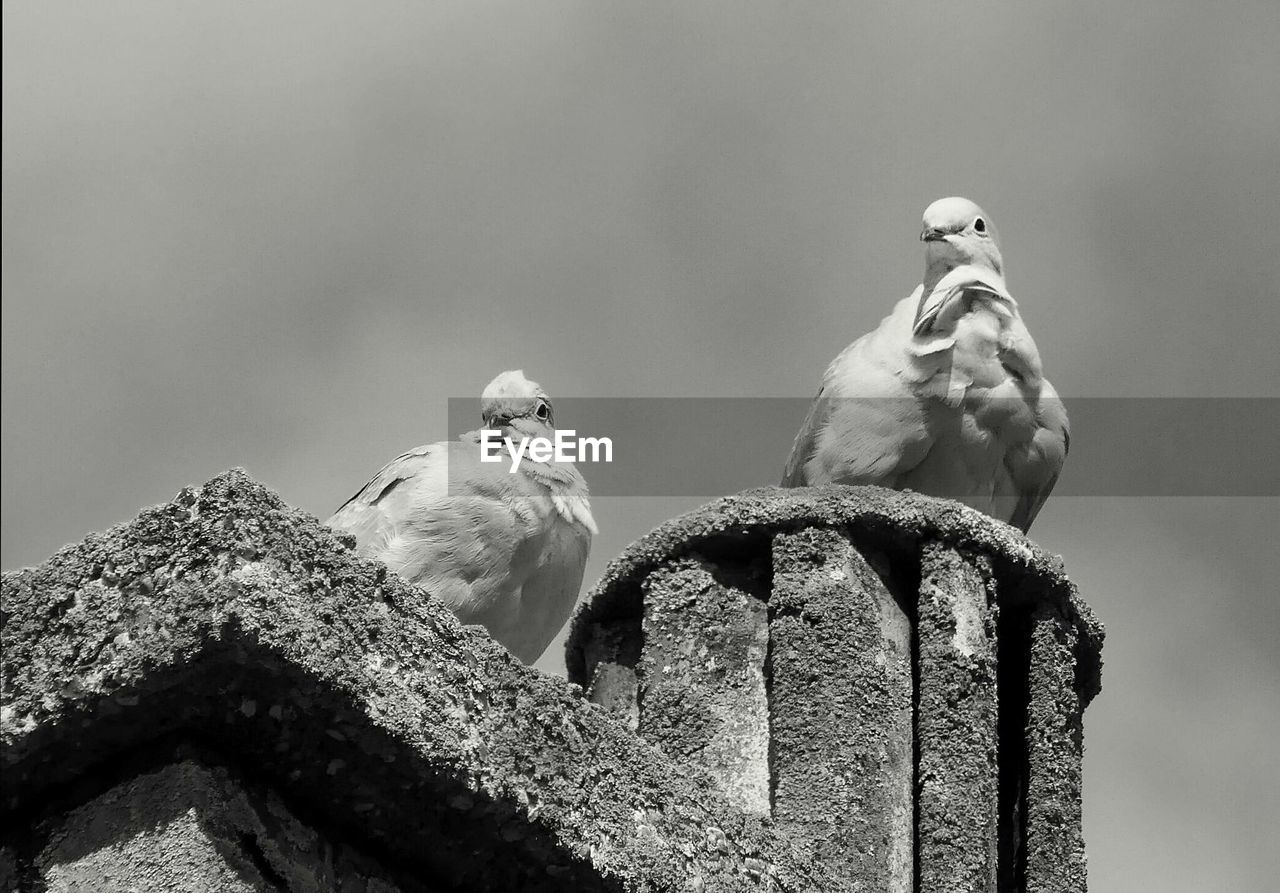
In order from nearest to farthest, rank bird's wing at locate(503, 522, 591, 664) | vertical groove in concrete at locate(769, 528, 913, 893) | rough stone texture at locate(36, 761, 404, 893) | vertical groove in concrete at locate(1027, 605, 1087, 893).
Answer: rough stone texture at locate(36, 761, 404, 893) → vertical groove in concrete at locate(769, 528, 913, 893) → vertical groove in concrete at locate(1027, 605, 1087, 893) → bird's wing at locate(503, 522, 591, 664)

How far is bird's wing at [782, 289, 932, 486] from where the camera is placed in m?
10.5

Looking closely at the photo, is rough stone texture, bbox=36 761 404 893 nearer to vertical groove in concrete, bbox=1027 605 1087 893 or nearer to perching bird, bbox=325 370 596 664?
vertical groove in concrete, bbox=1027 605 1087 893

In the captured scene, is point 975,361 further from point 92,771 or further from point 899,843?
point 92,771

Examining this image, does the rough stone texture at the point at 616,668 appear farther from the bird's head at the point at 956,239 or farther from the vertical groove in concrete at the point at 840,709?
the bird's head at the point at 956,239

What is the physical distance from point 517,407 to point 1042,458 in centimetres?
340

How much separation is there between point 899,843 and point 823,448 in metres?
3.89

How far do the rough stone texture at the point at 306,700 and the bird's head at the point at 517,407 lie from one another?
7023 millimetres

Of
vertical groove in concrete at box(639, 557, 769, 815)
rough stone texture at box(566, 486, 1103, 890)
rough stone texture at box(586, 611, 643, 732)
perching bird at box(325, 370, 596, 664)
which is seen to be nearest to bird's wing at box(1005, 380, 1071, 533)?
perching bird at box(325, 370, 596, 664)

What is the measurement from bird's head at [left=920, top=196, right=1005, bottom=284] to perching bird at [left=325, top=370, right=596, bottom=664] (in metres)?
2.83

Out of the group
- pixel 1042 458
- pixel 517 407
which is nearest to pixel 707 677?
pixel 1042 458

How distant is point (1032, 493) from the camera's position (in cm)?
1127

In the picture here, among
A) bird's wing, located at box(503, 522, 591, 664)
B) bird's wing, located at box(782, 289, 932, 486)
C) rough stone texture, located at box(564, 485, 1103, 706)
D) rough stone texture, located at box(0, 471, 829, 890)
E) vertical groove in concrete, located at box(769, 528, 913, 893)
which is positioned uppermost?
bird's wing, located at box(782, 289, 932, 486)

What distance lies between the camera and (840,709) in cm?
747

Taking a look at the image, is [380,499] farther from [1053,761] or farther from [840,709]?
[1053,761]
